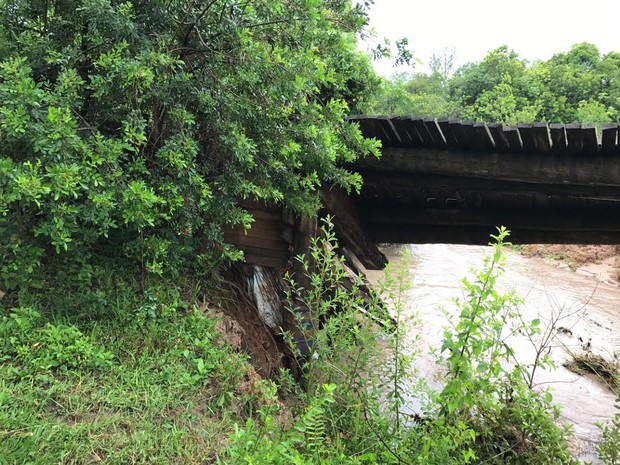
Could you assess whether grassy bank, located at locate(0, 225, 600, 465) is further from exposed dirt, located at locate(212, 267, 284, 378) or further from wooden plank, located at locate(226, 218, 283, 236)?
wooden plank, located at locate(226, 218, 283, 236)

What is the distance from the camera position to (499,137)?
11.3ft

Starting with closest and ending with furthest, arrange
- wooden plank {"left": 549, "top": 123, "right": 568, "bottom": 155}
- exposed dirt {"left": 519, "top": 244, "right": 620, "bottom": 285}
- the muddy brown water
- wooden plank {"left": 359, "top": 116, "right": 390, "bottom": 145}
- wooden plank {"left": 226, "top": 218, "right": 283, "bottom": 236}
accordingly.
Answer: wooden plank {"left": 549, "top": 123, "right": 568, "bottom": 155} → wooden plank {"left": 359, "top": 116, "right": 390, "bottom": 145} → wooden plank {"left": 226, "top": 218, "right": 283, "bottom": 236} → the muddy brown water → exposed dirt {"left": 519, "top": 244, "right": 620, "bottom": 285}

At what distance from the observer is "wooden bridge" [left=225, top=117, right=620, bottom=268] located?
3355 mm

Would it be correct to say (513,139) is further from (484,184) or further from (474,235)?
(474,235)

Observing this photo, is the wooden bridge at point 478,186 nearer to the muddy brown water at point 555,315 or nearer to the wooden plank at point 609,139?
the wooden plank at point 609,139

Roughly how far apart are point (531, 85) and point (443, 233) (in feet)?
74.2

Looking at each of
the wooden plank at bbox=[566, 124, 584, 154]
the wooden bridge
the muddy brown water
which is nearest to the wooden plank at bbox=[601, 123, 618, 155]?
the wooden bridge

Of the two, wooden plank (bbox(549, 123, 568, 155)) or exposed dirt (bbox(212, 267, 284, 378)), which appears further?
exposed dirt (bbox(212, 267, 284, 378))

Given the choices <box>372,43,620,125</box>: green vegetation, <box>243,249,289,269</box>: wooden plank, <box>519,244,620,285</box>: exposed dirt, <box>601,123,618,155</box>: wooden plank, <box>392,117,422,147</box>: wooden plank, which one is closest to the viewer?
<box>601,123,618,155</box>: wooden plank

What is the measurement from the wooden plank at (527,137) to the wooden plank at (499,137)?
0.13m

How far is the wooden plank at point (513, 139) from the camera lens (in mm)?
3305

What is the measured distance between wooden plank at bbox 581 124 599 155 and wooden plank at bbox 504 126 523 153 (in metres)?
0.44

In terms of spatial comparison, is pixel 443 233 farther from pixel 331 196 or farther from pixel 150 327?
pixel 150 327

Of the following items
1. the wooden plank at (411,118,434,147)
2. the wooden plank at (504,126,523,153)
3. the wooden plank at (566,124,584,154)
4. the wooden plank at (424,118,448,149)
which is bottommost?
the wooden plank at (411,118,434,147)
